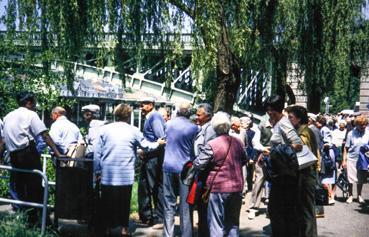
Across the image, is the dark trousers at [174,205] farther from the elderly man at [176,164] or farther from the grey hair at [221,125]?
the grey hair at [221,125]

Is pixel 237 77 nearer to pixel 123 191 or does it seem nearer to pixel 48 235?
pixel 123 191

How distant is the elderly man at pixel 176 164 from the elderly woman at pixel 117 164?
1.43 feet

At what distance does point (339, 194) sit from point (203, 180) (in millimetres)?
7970

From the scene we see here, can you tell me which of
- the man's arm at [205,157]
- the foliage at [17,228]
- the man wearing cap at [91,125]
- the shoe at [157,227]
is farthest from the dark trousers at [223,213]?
the man wearing cap at [91,125]

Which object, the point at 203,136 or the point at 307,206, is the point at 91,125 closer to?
the point at 203,136

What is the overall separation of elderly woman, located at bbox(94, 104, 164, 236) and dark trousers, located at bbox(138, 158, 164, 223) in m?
1.53

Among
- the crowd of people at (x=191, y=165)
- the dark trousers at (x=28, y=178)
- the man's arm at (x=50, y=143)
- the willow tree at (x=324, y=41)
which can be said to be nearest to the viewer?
the crowd of people at (x=191, y=165)

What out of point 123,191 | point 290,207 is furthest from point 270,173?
point 123,191

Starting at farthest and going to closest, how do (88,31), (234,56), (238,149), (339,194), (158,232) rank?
(339,194)
(234,56)
(88,31)
(158,232)
(238,149)

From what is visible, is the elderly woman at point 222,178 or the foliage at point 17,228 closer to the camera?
the foliage at point 17,228

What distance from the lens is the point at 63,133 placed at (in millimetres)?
9289

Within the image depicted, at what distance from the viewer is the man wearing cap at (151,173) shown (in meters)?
8.42

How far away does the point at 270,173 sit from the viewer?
685 cm

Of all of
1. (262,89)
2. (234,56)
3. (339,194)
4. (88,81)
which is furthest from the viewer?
(88,81)
